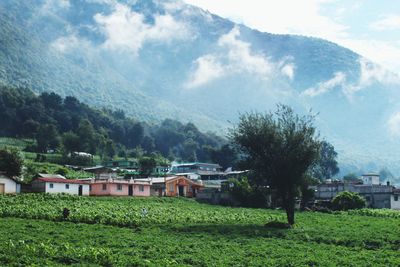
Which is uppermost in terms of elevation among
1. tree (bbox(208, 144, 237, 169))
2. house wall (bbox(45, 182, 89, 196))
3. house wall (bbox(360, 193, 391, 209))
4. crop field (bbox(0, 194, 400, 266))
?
tree (bbox(208, 144, 237, 169))

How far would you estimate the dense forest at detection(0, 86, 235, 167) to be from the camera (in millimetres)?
128250

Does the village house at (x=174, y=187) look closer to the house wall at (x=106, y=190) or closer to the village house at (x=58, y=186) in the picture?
the house wall at (x=106, y=190)

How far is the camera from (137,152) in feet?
483

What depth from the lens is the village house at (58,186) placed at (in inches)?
2586

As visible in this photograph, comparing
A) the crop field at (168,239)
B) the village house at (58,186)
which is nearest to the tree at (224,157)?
the village house at (58,186)

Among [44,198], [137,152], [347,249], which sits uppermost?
[137,152]

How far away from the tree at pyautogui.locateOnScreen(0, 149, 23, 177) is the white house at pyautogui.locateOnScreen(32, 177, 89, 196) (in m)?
9.20

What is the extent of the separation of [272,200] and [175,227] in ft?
117

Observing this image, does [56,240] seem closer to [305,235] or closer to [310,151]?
[305,235]

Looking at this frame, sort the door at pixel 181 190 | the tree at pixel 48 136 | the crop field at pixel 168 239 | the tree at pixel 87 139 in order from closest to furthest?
the crop field at pixel 168 239
the door at pixel 181 190
the tree at pixel 48 136
the tree at pixel 87 139

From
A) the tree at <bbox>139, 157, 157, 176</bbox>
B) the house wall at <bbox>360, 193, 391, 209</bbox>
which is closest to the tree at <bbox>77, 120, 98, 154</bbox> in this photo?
the tree at <bbox>139, 157, 157, 176</bbox>

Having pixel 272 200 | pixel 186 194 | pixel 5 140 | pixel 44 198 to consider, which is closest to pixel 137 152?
pixel 5 140

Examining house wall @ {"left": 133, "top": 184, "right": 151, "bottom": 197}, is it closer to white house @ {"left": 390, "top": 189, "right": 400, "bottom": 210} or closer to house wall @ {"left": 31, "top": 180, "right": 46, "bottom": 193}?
house wall @ {"left": 31, "top": 180, "right": 46, "bottom": 193}

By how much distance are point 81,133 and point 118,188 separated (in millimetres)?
57707
